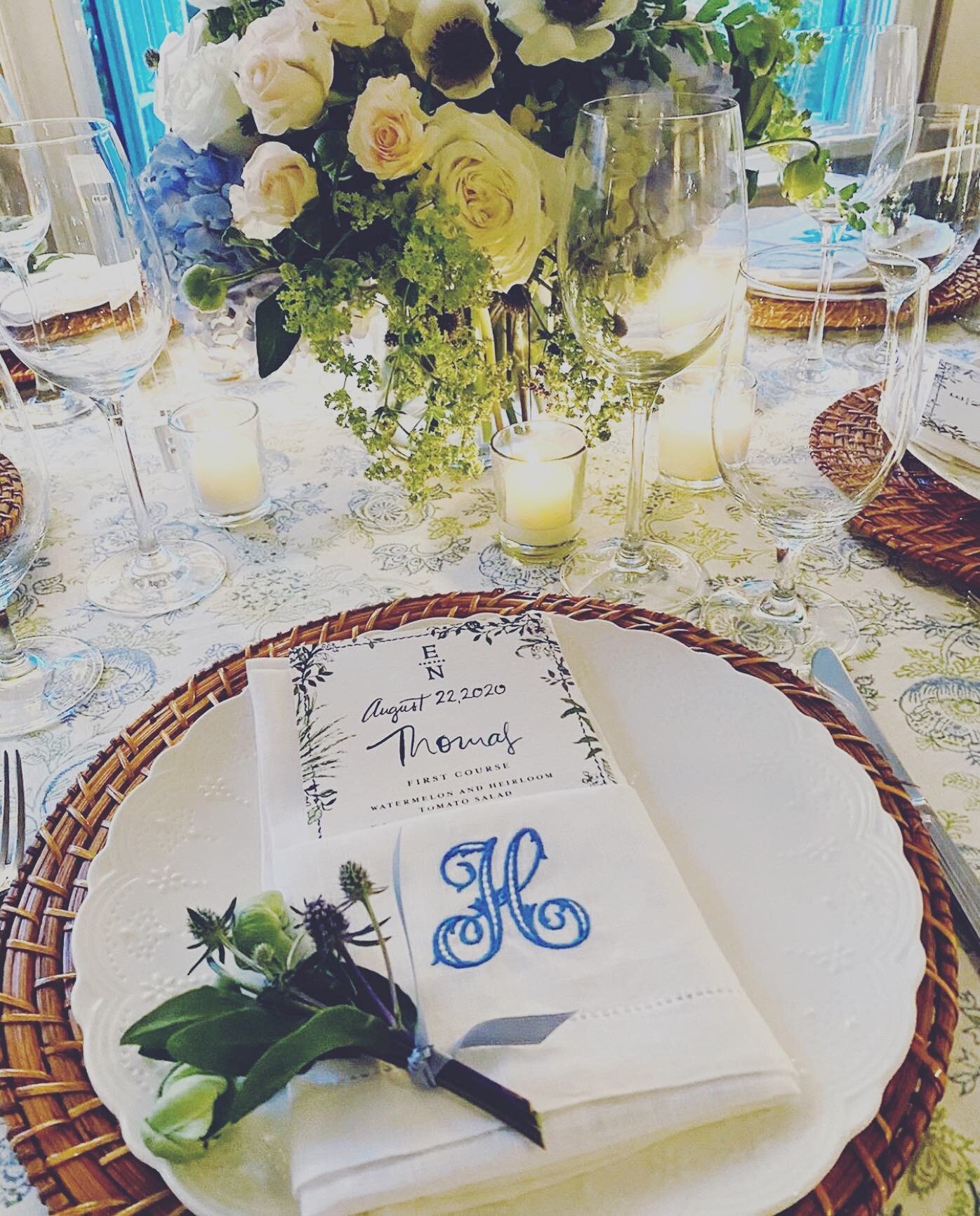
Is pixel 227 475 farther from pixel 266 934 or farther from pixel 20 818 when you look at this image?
pixel 266 934

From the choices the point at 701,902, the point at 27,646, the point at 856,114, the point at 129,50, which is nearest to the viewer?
the point at 701,902

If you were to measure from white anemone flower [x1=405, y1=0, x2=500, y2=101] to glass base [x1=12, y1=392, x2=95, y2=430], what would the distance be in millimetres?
650

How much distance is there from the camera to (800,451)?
2.53ft

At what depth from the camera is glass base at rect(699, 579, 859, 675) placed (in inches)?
30.3

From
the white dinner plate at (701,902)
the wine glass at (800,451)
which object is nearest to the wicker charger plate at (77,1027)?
the white dinner plate at (701,902)

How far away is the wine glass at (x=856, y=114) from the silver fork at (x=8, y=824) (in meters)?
0.87

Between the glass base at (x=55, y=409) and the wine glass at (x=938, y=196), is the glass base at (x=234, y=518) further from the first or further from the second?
the wine glass at (x=938, y=196)

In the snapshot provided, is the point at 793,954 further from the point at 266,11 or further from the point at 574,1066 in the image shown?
the point at 266,11

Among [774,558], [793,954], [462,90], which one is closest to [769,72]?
[462,90]

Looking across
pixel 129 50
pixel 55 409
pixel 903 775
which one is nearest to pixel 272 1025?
pixel 903 775

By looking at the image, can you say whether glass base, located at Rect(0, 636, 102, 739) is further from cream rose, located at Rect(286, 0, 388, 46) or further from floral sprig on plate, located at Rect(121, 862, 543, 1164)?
cream rose, located at Rect(286, 0, 388, 46)

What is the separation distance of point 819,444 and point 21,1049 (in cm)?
65

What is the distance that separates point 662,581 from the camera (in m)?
0.86

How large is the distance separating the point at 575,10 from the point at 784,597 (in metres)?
0.46
